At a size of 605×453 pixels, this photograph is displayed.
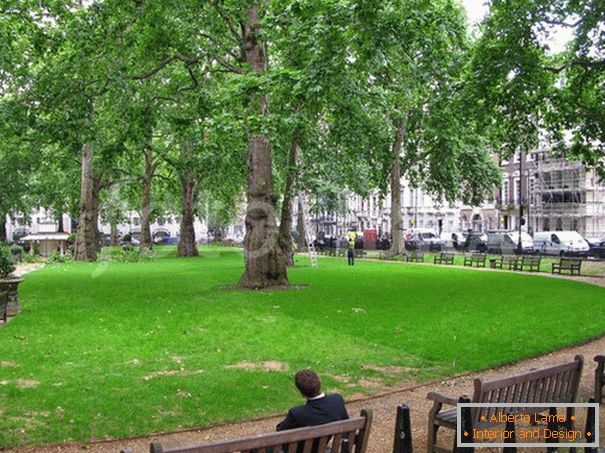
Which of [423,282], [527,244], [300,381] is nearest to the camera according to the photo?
[300,381]

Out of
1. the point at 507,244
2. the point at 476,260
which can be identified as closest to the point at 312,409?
the point at 476,260

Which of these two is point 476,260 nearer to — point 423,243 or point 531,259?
point 531,259

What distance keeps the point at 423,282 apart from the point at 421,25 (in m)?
13.4

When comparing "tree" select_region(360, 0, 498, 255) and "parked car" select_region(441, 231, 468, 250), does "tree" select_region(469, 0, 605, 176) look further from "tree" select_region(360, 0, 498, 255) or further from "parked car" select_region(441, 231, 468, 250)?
"parked car" select_region(441, 231, 468, 250)

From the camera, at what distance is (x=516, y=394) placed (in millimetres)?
5914

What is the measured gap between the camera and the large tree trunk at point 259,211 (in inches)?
806

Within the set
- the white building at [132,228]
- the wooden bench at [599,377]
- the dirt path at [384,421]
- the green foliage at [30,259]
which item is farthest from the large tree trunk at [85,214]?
the white building at [132,228]

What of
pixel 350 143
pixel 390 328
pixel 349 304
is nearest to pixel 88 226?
pixel 350 143

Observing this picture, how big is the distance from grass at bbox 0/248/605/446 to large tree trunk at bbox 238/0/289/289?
1289 mm

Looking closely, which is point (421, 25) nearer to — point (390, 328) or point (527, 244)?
point (390, 328)

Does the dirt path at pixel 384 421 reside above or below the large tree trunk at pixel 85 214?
below

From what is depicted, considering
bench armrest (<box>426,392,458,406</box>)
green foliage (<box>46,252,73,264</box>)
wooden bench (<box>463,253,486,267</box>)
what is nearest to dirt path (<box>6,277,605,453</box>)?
bench armrest (<box>426,392,458,406</box>)

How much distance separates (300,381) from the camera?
5.17 metres

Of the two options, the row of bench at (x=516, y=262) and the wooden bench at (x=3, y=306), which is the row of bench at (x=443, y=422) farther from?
the row of bench at (x=516, y=262)
